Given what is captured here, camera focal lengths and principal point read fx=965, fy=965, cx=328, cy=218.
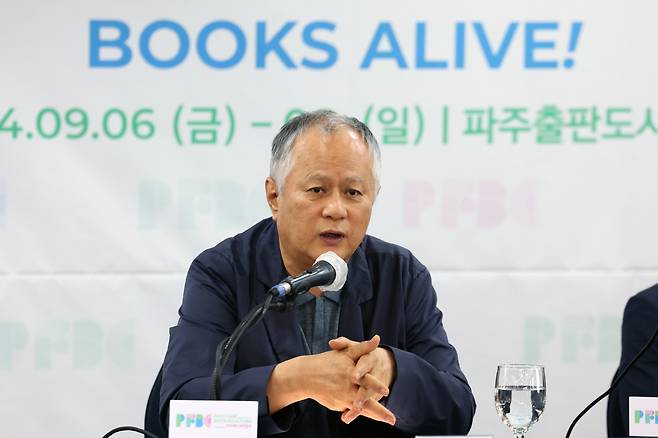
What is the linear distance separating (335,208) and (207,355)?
429 millimetres

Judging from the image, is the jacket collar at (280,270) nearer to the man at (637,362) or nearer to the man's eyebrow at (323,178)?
the man's eyebrow at (323,178)

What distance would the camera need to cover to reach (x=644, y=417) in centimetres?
188

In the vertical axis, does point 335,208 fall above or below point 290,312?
above

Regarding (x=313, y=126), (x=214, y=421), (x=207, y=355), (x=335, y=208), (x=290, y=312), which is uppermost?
(x=313, y=126)

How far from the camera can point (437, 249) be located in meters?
3.18

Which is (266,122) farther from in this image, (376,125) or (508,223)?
(508,223)

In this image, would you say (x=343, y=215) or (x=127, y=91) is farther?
(x=127, y=91)

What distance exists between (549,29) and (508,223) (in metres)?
0.65

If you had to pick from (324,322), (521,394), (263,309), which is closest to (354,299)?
(324,322)

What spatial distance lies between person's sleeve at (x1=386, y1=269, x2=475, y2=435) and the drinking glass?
9.7 inches

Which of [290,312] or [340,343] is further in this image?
[290,312]

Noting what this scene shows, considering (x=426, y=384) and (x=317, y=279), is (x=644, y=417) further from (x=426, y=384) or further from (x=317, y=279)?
(x=317, y=279)

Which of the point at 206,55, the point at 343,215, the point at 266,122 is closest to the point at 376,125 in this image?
the point at 266,122

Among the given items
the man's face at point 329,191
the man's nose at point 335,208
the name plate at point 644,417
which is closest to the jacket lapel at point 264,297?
the man's face at point 329,191
